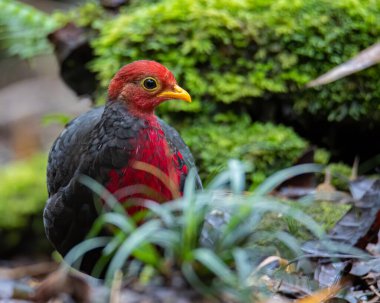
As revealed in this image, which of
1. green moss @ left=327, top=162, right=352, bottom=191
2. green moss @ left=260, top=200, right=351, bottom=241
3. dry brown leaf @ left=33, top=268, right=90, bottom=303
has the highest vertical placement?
dry brown leaf @ left=33, top=268, right=90, bottom=303

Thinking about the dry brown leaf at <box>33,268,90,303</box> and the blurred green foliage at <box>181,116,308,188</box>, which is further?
the blurred green foliage at <box>181,116,308,188</box>

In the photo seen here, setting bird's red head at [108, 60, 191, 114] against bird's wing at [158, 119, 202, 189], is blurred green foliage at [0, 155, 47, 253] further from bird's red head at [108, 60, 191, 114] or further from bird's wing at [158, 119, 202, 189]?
bird's red head at [108, 60, 191, 114]

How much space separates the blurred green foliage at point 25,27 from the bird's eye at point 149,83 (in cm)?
285

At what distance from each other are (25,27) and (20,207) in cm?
178

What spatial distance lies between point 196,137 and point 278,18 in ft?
3.50

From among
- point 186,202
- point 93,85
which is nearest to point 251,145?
point 93,85

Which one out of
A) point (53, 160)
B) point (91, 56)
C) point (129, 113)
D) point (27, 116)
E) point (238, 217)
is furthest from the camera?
point (27, 116)

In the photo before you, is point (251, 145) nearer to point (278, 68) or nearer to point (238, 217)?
point (278, 68)

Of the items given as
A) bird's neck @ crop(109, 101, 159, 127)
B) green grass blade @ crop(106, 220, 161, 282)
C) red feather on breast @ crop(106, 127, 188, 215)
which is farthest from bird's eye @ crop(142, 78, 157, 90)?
green grass blade @ crop(106, 220, 161, 282)

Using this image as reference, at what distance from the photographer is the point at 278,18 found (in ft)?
18.0

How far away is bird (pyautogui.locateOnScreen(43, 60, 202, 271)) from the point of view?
12.4 ft

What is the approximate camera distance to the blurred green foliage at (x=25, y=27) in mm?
6781

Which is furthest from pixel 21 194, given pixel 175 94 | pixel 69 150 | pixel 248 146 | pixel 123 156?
pixel 123 156

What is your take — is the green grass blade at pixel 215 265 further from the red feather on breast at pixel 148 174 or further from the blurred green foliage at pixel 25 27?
the blurred green foliage at pixel 25 27
